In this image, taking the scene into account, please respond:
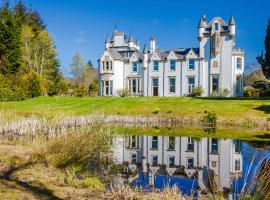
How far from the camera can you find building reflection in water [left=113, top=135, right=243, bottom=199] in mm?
10523

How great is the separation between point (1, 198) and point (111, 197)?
2264 millimetres

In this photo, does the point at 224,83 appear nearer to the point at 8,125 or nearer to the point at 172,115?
the point at 172,115

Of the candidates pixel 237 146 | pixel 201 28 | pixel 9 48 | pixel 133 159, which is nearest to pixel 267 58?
pixel 201 28

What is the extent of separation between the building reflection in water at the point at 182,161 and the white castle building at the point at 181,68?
2681cm

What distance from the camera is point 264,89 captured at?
146ft

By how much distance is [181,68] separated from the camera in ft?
163

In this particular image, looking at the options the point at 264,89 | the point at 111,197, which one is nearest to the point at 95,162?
the point at 111,197

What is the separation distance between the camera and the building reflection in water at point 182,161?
34.5 ft

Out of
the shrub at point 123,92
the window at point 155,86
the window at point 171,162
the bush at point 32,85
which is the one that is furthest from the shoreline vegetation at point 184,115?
the shrub at point 123,92

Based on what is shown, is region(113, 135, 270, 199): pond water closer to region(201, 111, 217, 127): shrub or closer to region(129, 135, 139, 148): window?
region(129, 135, 139, 148): window

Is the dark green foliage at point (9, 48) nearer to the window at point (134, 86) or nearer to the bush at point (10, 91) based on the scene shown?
the bush at point (10, 91)

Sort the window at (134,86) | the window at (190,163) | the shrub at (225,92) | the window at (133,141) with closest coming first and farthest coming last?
the window at (190,163) < the window at (133,141) < the shrub at (225,92) < the window at (134,86)

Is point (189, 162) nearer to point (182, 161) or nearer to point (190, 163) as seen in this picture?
point (190, 163)

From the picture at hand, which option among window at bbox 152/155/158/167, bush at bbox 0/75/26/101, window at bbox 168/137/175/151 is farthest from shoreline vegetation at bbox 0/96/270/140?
bush at bbox 0/75/26/101
